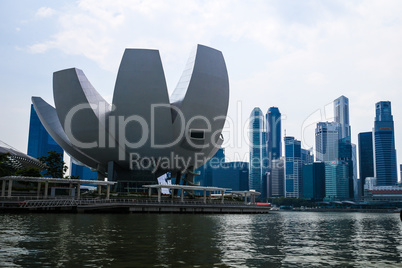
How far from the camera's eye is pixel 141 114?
170 feet

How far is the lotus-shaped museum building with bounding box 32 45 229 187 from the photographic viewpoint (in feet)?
166

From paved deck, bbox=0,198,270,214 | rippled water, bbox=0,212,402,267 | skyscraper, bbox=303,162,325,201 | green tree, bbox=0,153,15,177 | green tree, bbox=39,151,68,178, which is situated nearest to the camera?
rippled water, bbox=0,212,402,267

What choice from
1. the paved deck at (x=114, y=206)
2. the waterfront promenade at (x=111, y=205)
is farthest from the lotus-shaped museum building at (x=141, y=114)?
the paved deck at (x=114, y=206)

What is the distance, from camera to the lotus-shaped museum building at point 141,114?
50.6 m

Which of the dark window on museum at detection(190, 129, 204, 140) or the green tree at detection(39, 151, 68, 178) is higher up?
the dark window on museum at detection(190, 129, 204, 140)

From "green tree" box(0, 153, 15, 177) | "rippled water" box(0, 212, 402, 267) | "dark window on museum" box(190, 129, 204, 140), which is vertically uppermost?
"dark window on museum" box(190, 129, 204, 140)

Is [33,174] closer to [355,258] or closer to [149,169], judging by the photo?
[149,169]

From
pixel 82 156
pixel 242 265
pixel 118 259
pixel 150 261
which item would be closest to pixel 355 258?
pixel 242 265

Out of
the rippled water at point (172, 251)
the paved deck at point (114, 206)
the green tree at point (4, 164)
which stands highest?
the green tree at point (4, 164)

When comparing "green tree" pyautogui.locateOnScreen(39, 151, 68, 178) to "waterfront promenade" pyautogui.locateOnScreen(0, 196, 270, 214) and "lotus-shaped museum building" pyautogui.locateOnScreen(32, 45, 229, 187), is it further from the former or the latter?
"waterfront promenade" pyautogui.locateOnScreen(0, 196, 270, 214)

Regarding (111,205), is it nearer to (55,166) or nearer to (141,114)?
(141,114)

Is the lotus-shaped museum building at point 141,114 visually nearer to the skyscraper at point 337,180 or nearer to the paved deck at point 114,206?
the paved deck at point 114,206

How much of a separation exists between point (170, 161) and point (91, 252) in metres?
44.1

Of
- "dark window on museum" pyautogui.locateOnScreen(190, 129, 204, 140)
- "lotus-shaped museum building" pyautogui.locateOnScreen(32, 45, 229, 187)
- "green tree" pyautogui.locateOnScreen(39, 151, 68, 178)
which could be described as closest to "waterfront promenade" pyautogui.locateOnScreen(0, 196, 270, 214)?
"lotus-shaped museum building" pyautogui.locateOnScreen(32, 45, 229, 187)
